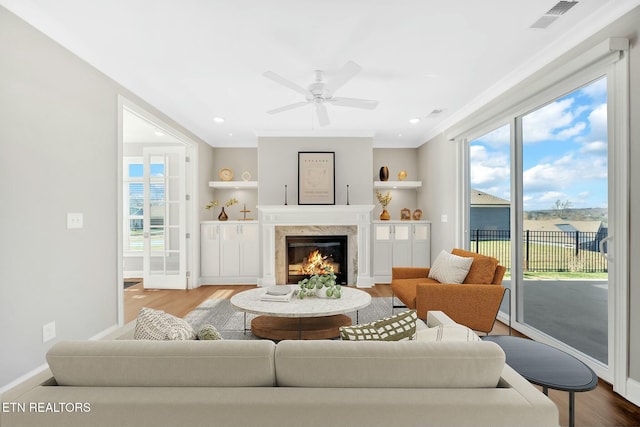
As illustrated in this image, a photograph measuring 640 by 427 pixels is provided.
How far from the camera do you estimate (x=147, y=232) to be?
5383mm

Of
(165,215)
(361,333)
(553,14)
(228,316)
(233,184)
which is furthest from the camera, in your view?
(233,184)

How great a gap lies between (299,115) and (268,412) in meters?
4.00

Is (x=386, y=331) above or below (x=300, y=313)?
above

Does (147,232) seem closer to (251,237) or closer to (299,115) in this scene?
(251,237)

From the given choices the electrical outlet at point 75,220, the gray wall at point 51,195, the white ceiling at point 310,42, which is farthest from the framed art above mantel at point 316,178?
the electrical outlet at point 75,220

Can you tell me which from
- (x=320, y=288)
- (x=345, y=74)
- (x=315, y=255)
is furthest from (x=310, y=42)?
(x=315, y=255)

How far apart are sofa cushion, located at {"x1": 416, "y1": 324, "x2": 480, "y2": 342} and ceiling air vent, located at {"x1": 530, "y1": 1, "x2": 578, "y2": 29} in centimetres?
214

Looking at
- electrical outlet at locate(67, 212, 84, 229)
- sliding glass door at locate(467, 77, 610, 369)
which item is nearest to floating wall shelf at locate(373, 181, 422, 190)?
sliding glass door at locate(467, 77, 610, 369)

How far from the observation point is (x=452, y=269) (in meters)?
3.39

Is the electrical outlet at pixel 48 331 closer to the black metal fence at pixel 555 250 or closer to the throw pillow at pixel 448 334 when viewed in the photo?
the throw pillow at pixel 448 334

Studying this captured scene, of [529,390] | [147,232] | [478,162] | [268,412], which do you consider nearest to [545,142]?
[478,162]

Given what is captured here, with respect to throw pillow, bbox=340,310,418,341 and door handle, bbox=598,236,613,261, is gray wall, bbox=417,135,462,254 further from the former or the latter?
throw pillow, bbox=340,310,418,341

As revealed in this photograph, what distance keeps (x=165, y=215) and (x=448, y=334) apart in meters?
4.93

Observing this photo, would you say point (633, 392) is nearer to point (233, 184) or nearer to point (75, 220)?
point (75, 220)
